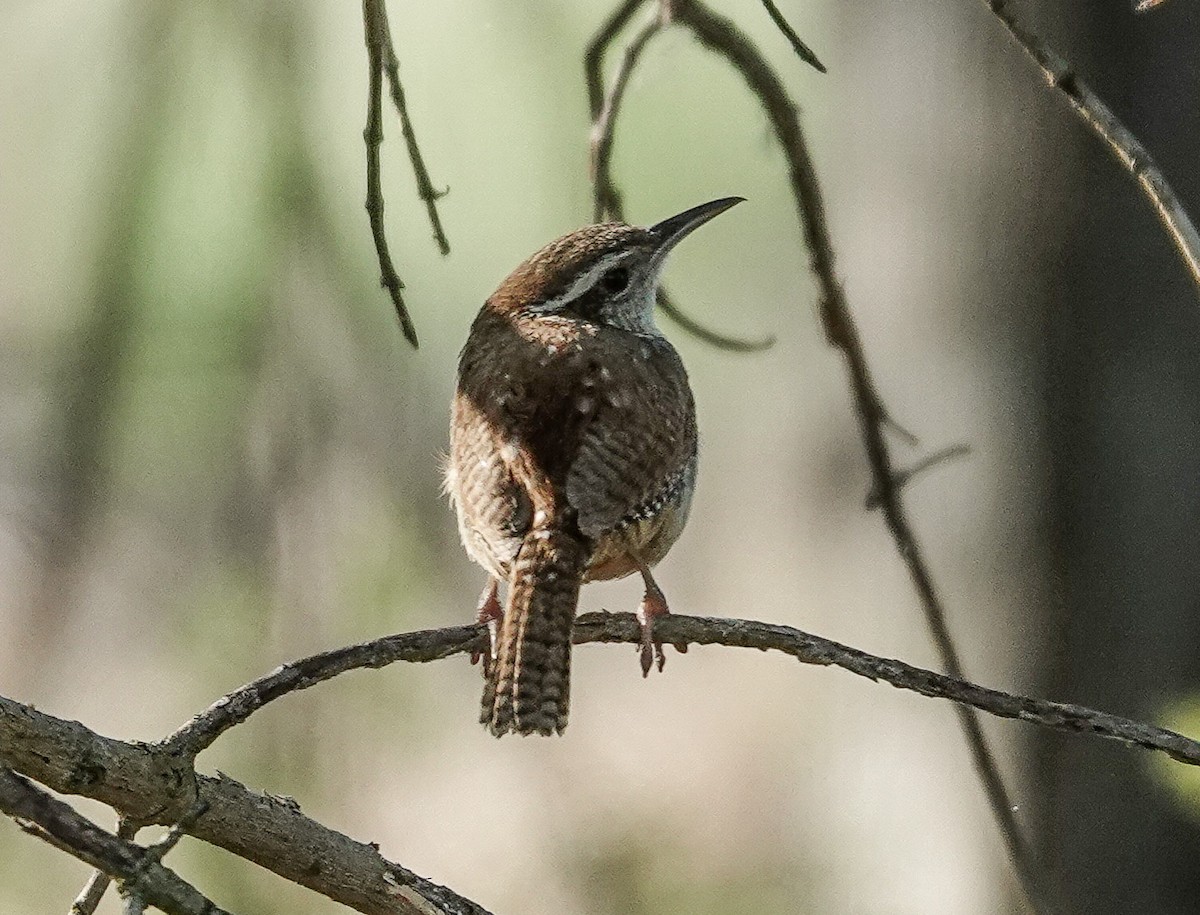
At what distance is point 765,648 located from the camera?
2475mm

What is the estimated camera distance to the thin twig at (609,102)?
11.6 feet

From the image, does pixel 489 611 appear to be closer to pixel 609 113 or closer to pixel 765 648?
pixel 765 648

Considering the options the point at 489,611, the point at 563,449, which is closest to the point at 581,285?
the point at 563,449

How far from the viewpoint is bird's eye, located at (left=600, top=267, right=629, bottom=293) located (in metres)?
3.88

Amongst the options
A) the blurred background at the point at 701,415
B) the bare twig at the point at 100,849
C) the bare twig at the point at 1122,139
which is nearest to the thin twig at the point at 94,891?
the bare twig at the point at 100,849

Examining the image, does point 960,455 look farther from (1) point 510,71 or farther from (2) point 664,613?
(1) point 510,71

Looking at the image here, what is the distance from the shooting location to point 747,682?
234 inches

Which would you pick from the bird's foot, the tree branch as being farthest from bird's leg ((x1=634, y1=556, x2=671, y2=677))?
the tree branch

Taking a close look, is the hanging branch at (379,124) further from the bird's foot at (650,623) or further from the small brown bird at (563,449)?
the bird's foot at (650,623)

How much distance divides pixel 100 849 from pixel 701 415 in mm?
4488

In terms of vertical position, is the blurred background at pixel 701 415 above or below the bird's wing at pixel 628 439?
above

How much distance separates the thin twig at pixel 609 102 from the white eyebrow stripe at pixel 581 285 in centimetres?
11

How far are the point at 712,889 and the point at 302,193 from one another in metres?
3.00

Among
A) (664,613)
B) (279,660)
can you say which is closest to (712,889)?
(279,660)
